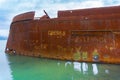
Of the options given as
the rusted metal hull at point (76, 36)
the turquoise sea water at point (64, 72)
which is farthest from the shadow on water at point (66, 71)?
the rusted metal hull at point (76, 36)

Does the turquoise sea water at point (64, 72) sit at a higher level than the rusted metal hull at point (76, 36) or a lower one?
lower

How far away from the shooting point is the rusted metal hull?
11.9 meters

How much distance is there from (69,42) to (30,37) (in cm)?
299

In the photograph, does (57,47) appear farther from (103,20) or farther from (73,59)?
(103,20)

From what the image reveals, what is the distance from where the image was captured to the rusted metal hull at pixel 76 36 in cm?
1191

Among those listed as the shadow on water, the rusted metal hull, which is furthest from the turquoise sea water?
the rusted metal hull

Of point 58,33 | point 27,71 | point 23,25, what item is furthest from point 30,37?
point 27,71

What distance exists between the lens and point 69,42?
1309 cm

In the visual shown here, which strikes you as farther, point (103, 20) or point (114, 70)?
point (103, 20)

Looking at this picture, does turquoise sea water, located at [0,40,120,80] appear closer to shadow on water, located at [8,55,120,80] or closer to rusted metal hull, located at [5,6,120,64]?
shadow on water, located at [8,55,120,80]

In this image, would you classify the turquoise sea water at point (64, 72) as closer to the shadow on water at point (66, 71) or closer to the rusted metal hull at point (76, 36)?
the shadow on water at point (66, 71)

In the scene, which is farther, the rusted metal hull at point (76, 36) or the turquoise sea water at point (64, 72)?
the rusted metal hull at point (76, 36)

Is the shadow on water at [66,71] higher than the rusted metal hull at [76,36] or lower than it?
lower

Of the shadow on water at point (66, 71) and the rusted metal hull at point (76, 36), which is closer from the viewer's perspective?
the shadow on water at point (66, 71)
